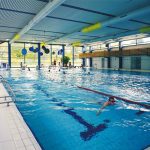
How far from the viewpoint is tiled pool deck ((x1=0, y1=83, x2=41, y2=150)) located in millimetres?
3150

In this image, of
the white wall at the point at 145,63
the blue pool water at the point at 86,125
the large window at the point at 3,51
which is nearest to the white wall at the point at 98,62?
the white wall at the point at 145,63

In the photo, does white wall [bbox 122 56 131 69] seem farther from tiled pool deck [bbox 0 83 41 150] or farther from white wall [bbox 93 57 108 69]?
tiled pool deck [bbox 0 83 41 150]

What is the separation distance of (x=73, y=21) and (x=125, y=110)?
32.5ft

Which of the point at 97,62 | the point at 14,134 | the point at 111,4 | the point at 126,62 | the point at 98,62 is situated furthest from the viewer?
the point at 97,62

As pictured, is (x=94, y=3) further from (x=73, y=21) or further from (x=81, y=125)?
(x=81, y=125)

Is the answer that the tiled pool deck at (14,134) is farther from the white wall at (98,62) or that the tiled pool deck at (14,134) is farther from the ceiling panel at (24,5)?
the white wall at (98,62)

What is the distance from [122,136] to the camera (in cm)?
425

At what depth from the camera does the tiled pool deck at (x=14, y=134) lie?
3150 millimetres

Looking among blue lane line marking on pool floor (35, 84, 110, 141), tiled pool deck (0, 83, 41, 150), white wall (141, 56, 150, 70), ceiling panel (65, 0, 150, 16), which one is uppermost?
→ ceiling panel (65, 0, 150, 16)

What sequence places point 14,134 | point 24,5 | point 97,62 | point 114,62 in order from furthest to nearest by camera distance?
point 97,62 → point 114,62 → point 24,5 → point 14,134

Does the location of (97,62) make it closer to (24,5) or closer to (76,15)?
(76,15)

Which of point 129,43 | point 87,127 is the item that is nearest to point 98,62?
point 129,43

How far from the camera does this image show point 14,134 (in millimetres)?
3625

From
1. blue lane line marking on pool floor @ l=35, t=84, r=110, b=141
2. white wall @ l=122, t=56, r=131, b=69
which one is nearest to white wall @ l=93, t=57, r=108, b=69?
white wall @ l=122, t=56, r=131, b=69
